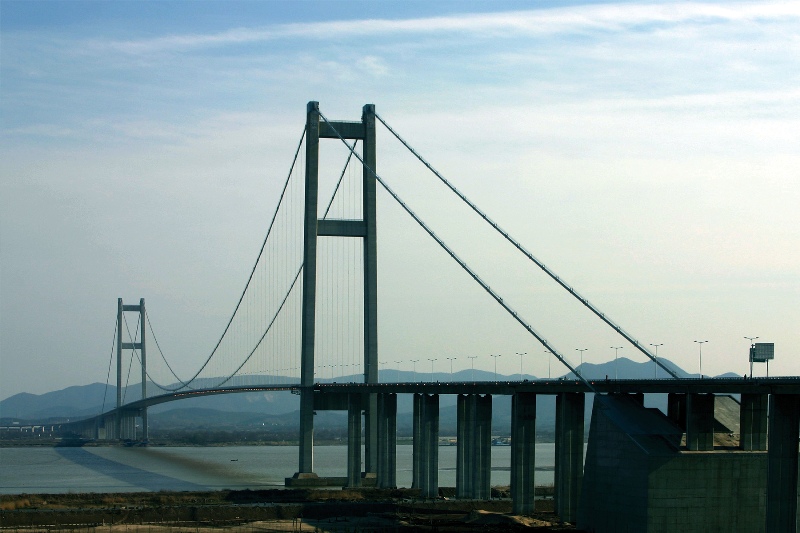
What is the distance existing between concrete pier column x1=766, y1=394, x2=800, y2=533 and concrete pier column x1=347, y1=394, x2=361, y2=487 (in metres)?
45.2

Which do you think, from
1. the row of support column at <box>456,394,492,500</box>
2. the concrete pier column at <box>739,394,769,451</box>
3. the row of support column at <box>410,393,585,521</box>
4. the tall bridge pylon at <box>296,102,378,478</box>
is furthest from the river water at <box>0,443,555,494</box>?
the concrete pier column at <box>739,394,769,451</box>

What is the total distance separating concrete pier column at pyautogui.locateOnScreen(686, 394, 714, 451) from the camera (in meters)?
58.6

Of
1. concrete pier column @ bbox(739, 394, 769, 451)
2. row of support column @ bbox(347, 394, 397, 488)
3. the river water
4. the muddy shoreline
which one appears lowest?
the river water

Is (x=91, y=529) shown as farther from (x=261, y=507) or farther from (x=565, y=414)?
(x=565, y=414)

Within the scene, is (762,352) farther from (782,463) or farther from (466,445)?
(466,445)

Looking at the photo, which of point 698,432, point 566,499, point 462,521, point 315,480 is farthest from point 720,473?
point 315,480

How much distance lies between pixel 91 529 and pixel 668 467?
2754 cm

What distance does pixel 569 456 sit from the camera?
67.4 m

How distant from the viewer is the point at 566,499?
219ft

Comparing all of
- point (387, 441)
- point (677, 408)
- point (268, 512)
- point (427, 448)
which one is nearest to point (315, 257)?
point (387, 441)

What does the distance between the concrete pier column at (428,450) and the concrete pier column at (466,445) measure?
7.59ft

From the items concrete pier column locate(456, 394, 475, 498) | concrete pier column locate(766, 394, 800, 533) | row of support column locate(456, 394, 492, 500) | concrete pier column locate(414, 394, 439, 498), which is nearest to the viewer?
concrete pier column locate(766, 394, 800, 533)

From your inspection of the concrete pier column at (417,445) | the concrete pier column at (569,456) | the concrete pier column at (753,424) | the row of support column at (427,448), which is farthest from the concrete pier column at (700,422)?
the concrete pier column at (417,445)

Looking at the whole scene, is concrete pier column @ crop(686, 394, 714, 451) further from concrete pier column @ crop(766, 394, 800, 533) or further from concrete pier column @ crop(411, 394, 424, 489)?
concrete pier column @ crop(411, 394, 424, 489)
